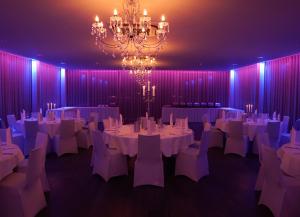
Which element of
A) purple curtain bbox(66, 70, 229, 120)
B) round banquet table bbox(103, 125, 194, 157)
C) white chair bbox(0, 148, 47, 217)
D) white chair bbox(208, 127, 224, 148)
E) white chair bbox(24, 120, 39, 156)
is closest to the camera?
white chair bbox(0, 148, 47, 217)

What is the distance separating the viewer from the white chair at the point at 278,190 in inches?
129

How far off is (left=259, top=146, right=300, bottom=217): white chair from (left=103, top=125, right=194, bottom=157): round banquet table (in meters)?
1.68

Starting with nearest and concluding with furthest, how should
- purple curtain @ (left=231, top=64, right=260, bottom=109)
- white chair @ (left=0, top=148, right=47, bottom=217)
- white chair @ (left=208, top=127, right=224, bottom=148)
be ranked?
1. white chair @ (left=0, top=148, right=47, bottom=217)
2. white chair @ (left=208, top=127, right=224, bottom=148)
3. purple curtain @ (left=231, top=64, right=260, bottom=109)

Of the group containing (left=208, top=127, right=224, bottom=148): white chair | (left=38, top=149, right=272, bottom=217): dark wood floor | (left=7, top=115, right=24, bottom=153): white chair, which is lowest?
(left=38, top=149, right=272, bottom=217): dark wood floor

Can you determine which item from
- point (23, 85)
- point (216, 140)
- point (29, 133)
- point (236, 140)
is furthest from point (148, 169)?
point (23, 85)

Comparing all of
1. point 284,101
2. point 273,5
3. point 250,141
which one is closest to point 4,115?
point 250,141

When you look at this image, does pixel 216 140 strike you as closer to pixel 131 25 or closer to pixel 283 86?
pixel 283 86

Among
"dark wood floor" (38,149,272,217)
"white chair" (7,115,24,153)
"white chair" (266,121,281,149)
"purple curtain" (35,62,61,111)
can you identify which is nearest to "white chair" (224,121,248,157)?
"white chair" (266,121,281,149)

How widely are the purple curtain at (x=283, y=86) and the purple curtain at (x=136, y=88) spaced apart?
5126 millimetres

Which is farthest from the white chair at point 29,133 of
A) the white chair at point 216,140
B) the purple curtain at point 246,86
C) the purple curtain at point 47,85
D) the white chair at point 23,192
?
the purple curtain at point 246,86

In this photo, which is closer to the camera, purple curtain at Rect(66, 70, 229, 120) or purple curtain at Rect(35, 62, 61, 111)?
purple curtain at Rect(35, 62, 61, 111)

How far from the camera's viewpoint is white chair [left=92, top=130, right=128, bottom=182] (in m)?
4.79

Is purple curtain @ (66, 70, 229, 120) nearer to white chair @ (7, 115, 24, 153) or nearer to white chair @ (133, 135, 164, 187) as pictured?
white chair @ (7, 115, 24, 153)

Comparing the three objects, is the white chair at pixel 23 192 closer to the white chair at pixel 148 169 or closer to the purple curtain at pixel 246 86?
the white chair at pixel 148 169
